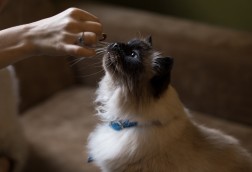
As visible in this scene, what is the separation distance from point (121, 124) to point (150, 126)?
0.08 metres

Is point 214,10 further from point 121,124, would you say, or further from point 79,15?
point 79,15

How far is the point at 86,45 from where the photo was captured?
2.76 ft

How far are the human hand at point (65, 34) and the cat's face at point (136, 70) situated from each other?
0.13m

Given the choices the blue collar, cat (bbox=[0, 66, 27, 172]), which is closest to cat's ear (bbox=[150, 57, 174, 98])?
the blue collar

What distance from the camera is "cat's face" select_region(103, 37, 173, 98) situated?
99 centimetres

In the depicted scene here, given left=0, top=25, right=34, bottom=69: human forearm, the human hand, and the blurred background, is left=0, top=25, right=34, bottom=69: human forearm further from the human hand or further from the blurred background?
the blurred background

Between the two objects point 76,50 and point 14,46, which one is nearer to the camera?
point 76,50

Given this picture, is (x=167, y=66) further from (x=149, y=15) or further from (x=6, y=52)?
(x=149, y=15)

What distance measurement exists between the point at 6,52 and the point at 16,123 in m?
0.45

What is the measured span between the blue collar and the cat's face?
9cm

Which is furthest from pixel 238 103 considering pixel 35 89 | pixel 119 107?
pixel 35 89

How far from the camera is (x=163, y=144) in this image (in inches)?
41.1

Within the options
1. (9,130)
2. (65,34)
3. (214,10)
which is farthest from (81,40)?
(214,10)

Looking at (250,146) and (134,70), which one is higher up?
(134,70)
